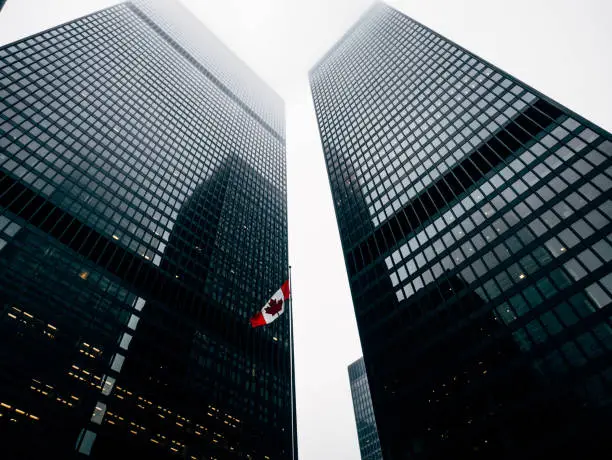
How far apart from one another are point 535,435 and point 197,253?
68.7 m

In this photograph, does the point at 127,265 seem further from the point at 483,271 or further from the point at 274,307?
the point at 483,271

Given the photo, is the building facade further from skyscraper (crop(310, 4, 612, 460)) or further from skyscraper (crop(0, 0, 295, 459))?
skyscraper (crop(310, 4, 612, 460))

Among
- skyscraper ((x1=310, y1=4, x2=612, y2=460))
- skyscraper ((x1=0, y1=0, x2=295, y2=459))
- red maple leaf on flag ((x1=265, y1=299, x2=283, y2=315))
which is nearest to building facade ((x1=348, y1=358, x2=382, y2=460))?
skyscraper ((x1=0, y1=0, x2=295, y2=459))

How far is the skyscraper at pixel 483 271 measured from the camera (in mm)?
35781

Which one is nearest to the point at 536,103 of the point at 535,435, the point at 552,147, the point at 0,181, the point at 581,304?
the point at 552,147

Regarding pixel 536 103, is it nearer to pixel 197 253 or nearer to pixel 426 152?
pixel 426 152

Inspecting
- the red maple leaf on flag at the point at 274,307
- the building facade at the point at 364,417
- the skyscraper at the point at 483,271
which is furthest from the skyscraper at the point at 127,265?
the building facade at the point at 364,417

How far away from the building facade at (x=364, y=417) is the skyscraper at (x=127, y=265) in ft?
220

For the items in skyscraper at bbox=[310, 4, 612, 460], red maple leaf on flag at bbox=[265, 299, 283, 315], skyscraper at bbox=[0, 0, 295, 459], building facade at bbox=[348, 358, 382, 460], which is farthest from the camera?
building facade at bbox=[348, 358, 382, 460]

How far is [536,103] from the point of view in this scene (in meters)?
59.3

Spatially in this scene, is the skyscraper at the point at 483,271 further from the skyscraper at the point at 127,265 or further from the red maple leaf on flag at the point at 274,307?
the skyscraper at the point at 127,265

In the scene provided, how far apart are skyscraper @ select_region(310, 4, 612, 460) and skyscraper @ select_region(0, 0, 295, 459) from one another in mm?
29020

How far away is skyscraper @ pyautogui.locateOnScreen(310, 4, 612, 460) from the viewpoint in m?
35.8

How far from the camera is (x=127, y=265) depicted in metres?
67.2
